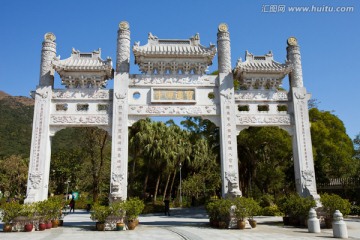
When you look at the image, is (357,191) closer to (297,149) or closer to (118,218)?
(297,149)

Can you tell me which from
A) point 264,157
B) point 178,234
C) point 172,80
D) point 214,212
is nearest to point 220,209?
point 214,212

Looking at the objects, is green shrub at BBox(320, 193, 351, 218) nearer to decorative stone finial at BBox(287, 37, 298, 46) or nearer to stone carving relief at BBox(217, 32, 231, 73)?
stone carving relief at BBox(217, 32, 231, 73)

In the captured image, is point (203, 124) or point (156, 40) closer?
point (156, 40)

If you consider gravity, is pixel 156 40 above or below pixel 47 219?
above

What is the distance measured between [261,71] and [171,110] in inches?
139

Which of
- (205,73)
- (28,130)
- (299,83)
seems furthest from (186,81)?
(28,130)

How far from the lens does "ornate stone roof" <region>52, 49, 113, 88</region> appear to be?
35.4 ft

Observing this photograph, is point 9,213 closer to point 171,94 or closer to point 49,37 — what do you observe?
point 49,37

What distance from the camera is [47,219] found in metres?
9.62

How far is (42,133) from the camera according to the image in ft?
33.9

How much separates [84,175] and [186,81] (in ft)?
73.2

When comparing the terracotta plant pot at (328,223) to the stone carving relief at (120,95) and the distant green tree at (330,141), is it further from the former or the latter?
the stone carving relief at (120,95)

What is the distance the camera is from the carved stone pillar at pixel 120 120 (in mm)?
10047

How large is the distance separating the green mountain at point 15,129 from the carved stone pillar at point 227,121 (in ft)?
127
